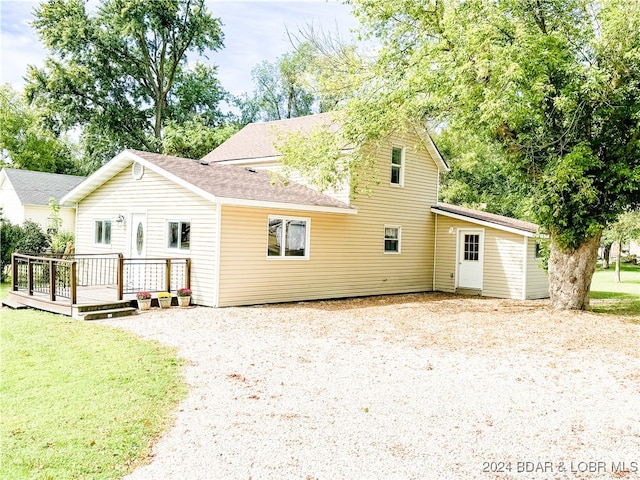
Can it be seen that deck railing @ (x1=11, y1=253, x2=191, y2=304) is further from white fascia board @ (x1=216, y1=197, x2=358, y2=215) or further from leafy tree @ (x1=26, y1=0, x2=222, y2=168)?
leafy tree @ (x1=26, y1=0, x2=222, y2=168)

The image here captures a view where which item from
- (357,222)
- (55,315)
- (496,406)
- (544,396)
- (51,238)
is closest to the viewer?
(496,406)

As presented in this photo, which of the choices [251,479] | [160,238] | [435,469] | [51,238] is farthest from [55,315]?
[51,238]

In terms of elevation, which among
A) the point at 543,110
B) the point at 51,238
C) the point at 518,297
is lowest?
the point at 518,297

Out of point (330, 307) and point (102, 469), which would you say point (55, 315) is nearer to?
point (330, 307)

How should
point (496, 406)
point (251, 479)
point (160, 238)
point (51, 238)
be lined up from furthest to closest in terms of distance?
point (51, 238) → point (160, 238) → point (496, 406) → point (251, 479)

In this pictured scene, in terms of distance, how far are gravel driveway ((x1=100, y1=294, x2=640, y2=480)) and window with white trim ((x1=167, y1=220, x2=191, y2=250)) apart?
9.28 ft

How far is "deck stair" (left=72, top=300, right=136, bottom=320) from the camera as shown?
9914mm

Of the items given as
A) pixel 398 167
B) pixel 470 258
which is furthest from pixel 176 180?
pixel 470 258

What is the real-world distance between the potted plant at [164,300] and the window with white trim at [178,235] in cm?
149

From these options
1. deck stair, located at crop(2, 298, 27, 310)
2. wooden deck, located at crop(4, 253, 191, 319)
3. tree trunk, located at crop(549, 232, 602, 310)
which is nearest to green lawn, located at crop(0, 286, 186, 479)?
wooden deck, located at crop(4, 253, 191, 319)

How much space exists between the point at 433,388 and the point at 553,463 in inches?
78.8

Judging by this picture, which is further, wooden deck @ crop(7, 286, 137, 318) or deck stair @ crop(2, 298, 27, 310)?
deck stair @ crop(2, 298, 27, 310)

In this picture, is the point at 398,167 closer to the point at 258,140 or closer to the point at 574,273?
the point at 258,140

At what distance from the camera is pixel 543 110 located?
1220 cm
